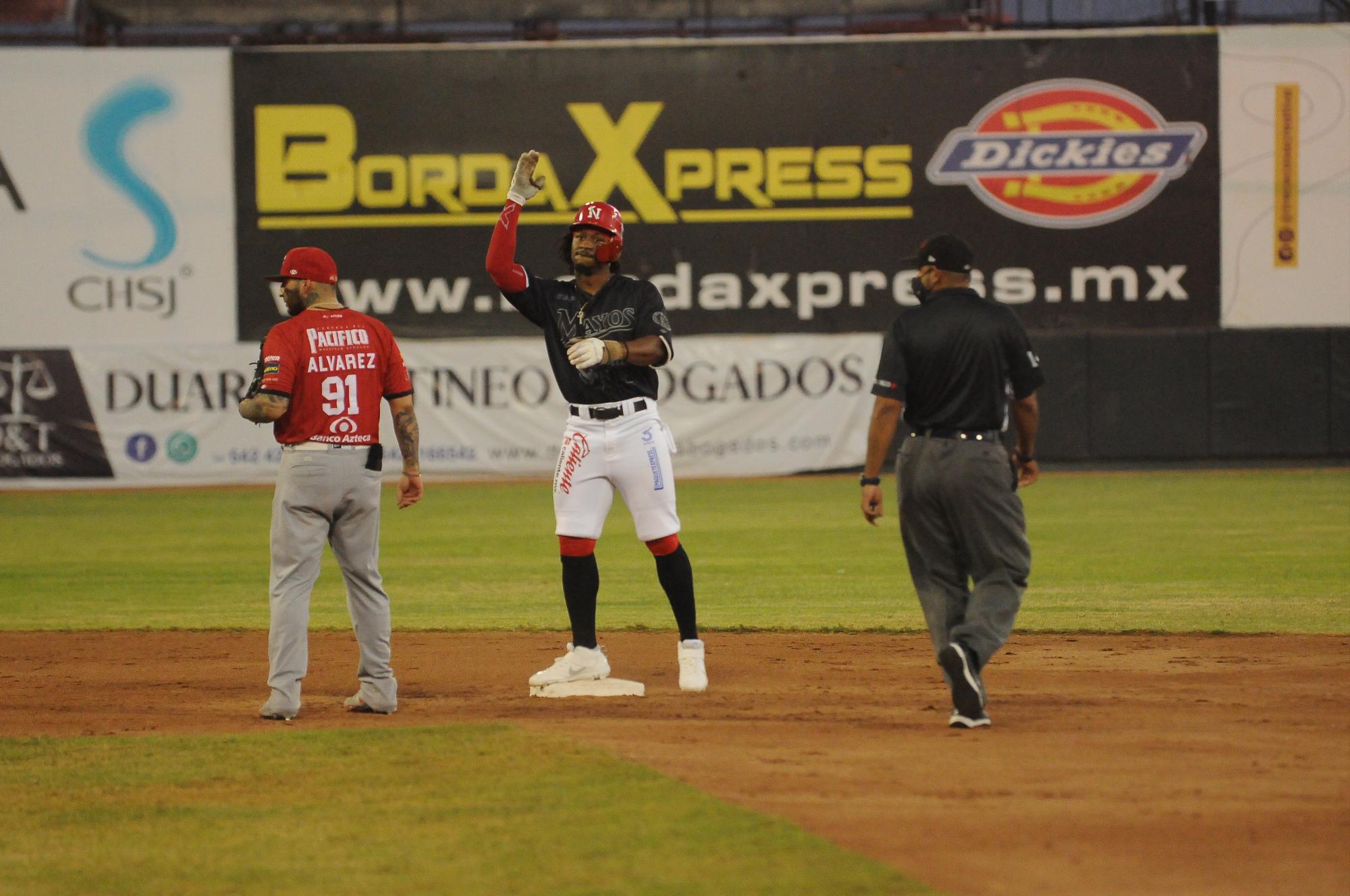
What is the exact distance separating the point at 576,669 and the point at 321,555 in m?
1.29

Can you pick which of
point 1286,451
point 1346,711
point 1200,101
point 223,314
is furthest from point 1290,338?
point 1346,711

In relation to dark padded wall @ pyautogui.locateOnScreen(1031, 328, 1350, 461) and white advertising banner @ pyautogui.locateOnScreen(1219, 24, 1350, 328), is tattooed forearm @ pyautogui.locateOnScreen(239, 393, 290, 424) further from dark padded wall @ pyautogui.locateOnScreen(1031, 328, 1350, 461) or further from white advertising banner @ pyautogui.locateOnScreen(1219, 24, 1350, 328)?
white advertising banner @ pyautogui.locateOnScreen(1219, 24, 1350, 328)

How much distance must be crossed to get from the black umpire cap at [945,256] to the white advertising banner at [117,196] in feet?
61.0

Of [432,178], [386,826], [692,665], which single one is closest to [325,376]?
[692,665]

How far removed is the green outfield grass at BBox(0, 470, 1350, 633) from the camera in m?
10.4

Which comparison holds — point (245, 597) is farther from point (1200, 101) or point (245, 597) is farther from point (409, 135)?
point (1200, 101)

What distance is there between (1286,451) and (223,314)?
15669mm

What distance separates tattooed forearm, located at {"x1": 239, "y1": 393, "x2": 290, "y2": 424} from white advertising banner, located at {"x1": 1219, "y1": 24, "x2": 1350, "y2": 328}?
1949 cm

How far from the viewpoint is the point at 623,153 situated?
23734 mm

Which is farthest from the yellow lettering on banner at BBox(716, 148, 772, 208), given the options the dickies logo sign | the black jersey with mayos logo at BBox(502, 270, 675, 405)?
the black jersey with mayos logo at BBox(502, 270, 675, 405)

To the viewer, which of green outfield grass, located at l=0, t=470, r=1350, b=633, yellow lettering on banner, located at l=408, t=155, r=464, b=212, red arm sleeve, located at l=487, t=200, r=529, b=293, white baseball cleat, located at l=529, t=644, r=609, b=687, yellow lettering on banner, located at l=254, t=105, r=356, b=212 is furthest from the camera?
yellow lettering on banner, located at l=408, t=155, r=464, b=212

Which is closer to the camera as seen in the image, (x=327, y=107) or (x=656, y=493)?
(x=656, y=493)

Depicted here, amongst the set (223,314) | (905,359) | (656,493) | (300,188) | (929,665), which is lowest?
(929,665)

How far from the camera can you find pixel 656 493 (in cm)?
716
